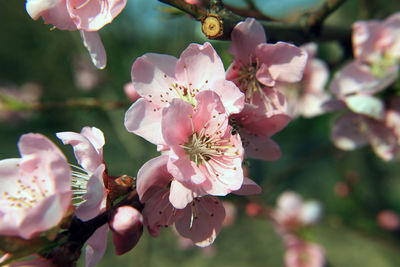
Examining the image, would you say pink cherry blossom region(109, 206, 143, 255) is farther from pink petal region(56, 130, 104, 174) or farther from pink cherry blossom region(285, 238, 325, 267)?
pink cherry blossom region(285, 238, 325, 267)

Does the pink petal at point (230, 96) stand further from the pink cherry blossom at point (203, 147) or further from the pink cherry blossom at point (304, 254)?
the pink cherry blossom at point (304, 254)

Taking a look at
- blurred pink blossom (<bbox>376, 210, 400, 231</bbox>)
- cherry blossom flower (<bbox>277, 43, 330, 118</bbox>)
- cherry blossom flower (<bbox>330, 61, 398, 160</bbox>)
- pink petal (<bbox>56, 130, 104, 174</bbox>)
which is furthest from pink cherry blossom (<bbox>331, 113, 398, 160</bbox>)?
blurred pink blossom (<bbox>376, 210, 400, 231</bbox>)

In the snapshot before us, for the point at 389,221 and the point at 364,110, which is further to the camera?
the point at 389,221

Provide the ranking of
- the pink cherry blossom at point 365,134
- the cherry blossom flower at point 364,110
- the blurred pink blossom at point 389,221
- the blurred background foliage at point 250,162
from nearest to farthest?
the cherry blossom flower at point 364,110, the pink cherry blossom at point 365,134, the blurred background foliage at point 250,162, the blurred pink blossom at point 389,221

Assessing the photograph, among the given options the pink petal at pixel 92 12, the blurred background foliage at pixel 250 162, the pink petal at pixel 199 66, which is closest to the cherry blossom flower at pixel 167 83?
the pink petal at pixel 199 66

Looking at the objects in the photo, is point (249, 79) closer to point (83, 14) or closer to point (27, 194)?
point (83, 14)

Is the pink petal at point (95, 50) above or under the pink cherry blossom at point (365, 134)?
above

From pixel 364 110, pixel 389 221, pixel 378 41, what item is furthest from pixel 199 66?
pixel 389 221
